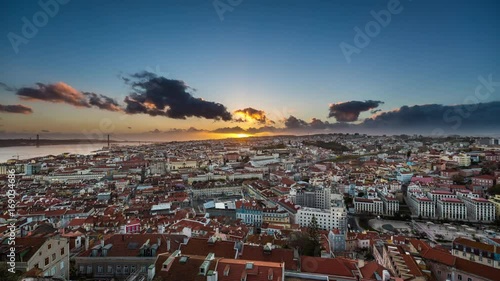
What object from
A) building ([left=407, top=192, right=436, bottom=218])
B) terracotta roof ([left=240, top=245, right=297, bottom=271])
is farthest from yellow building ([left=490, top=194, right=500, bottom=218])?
terracotta roof ([left=240, top=245, right=297, bottom=271])

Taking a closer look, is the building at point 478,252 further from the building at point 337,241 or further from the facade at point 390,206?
the facade at point 390,206

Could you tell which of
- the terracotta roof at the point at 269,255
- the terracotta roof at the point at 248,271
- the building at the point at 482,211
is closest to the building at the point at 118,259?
the terracotta roof at the point at 269,255

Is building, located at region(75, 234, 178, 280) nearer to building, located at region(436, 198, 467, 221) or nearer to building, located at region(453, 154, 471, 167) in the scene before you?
building, located at region(436, 198, 467, 221)

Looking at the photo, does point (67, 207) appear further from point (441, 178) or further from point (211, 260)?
point (441, 178)

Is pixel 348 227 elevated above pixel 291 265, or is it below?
below

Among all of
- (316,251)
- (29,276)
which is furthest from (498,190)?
(29,276)

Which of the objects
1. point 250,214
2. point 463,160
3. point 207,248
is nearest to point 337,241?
point 250,214
